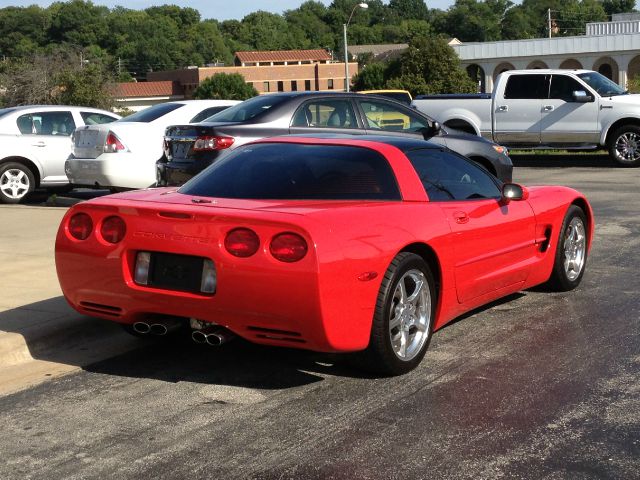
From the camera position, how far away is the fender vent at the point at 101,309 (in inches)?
225

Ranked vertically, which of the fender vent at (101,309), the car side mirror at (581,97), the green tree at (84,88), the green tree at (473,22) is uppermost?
the green tree at (473,22)

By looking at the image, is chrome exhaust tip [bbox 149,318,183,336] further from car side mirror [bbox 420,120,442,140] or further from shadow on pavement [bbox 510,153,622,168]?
shadow on pavement [bbox 510,153,622,168]

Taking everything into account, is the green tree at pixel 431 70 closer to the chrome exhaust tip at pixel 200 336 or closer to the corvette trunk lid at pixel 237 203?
the corvette trunk lid at pixel 237 203

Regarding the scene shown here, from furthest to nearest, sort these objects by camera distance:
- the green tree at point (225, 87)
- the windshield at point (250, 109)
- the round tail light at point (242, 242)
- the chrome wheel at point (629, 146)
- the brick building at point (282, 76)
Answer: the brick building at point (282, 76), the green tree at point (225, 87), the chrome wheel at point (629, 146), the windshield at point (250, 109), the round tail light at point (242, 242)

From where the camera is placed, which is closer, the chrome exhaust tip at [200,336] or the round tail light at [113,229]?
the chrome exhaust tip at [200,336]

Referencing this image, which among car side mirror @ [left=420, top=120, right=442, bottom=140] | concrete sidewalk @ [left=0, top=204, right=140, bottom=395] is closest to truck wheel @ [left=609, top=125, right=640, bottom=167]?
car side mirror @ [left=420, top=120, right=442, bottom=140]

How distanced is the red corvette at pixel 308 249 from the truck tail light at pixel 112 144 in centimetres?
738

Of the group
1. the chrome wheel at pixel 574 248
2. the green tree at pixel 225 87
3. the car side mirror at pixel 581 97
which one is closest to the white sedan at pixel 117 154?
the chrome wheel at pixel 574 248

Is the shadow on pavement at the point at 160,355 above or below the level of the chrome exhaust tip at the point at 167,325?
below

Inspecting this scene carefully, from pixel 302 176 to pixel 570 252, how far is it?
2887mm

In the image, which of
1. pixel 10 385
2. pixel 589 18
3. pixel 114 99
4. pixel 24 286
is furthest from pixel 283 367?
pixel 589 18

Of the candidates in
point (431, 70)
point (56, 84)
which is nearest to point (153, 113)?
point (56, 84)

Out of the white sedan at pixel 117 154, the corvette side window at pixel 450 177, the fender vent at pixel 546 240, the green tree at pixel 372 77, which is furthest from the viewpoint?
the green tree at pixel 372 77

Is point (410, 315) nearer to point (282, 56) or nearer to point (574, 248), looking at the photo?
point (574, 248)
